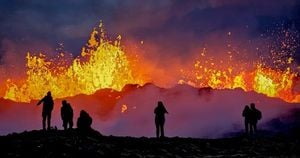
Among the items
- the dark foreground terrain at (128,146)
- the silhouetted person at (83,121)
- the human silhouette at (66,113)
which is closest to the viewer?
the dark foreground terrain at (128,146)

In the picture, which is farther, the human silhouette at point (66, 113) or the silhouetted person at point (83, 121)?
the human silhouette at point (66, 113)

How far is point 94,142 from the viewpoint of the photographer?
3238cm

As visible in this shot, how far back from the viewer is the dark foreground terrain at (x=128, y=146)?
28.1 metres

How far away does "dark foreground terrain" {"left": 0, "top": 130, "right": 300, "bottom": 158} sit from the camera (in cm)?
2812

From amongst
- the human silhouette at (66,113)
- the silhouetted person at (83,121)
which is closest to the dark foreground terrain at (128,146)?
the silhouetted person at (83,121)

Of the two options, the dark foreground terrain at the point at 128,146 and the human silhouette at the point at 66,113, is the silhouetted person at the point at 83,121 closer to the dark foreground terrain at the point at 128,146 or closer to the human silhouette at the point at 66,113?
the dark foreground terrain at the point at 128,146

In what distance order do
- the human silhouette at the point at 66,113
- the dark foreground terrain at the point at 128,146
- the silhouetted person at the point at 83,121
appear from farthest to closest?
the human silhouette at the point at 66,113 → the silhouetted person at the point at 83,121 → the dark foreground terrain at the point at 128,146

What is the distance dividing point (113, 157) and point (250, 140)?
14.9m

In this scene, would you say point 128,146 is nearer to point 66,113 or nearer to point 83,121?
point 83,121

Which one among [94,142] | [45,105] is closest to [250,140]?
[94,142]

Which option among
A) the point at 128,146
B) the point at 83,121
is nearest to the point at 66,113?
the point at 83,121

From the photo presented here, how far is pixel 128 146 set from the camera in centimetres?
3325

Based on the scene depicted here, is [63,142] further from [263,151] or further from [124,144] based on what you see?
[263,151]

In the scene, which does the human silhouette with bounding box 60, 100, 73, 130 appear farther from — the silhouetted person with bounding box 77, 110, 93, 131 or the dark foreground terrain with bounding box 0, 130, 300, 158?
the silhouetted person with bounding box 77, 110, 93, 131
